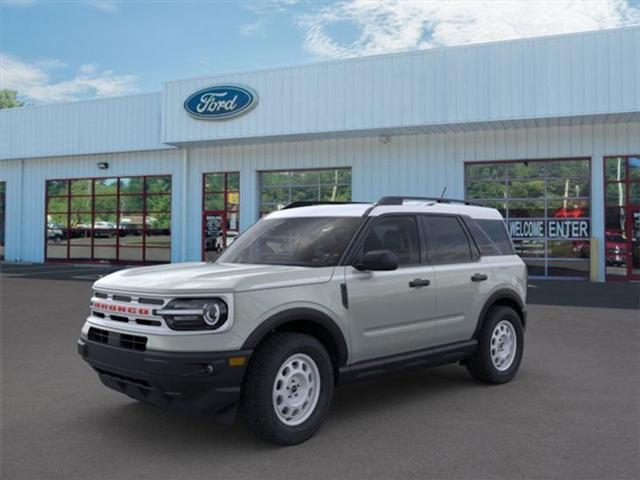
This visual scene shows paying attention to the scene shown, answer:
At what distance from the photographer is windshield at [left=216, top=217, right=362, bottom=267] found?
5.18 meters

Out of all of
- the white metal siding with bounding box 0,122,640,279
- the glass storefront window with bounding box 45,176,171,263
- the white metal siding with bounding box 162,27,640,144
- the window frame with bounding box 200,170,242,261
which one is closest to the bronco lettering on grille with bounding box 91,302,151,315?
the white metal siding with bounding box 162,27,640,144

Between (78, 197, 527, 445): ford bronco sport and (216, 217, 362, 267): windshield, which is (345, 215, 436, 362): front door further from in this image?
(216, 217, 362, 267): windshield

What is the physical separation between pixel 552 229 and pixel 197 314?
16.6m

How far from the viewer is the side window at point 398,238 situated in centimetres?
542

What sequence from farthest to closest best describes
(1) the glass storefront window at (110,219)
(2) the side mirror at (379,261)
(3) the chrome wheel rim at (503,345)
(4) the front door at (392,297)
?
1. (1) the glass storefront window at (110,219)
2. (3) the chrome wheel rim at (503,345)
3. (4) the front door at (392,297)
4. (2) the side mirror at (379,261)

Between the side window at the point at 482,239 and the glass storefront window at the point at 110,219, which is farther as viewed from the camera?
the glass storefront window at the point at 110,219

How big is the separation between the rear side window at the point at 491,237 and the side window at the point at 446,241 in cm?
23

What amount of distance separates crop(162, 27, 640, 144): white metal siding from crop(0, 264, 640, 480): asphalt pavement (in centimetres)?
1063

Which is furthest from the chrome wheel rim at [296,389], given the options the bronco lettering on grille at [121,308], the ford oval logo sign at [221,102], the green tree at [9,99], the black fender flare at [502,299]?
the green tree at [9,99]

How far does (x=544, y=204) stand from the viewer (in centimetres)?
1889

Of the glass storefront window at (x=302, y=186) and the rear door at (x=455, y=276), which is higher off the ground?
the glass storefront window at (x=302, y=186)

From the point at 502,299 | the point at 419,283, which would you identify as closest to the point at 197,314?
the point at 419,283

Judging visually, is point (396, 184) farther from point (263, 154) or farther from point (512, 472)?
point (512, 472)

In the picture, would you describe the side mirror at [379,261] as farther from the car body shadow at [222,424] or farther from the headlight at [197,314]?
the headlight at [197,314]
